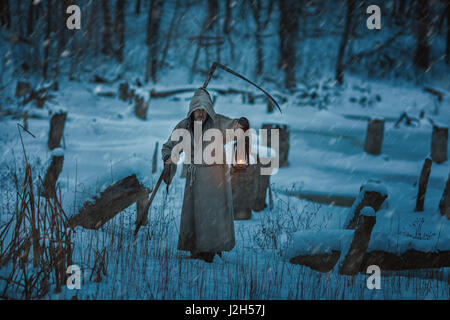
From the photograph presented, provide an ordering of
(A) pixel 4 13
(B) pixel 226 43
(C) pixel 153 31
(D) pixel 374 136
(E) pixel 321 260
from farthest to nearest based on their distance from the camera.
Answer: (B) pixel 226 43
(C) pixel 153 31
(A) pixel 4 13
(D) pixel 374 136
(E) pixel 321 260

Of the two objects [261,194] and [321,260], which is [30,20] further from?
[321,260]

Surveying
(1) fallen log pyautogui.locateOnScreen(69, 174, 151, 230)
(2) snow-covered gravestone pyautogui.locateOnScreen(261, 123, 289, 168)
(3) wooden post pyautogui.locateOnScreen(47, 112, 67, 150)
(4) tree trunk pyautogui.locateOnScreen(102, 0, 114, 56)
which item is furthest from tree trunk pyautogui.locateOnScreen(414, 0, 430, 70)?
(1) fallen log pyautogui.locateOnScreen(69, 174, 151, 230)

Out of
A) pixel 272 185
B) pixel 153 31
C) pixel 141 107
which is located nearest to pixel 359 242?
pixel 272 185

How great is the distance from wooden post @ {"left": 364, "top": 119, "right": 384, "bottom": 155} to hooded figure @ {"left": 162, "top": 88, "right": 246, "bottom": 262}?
6.53 m

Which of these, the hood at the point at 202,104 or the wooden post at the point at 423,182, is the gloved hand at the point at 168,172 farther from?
the wooden post at the point at 423,182

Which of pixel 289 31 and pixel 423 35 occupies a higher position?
pixel 423 35

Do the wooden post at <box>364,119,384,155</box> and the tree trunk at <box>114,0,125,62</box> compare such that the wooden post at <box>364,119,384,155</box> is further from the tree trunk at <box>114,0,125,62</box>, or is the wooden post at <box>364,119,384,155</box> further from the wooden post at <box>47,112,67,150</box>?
the tree trunk at <box>114,0,125,62</box>

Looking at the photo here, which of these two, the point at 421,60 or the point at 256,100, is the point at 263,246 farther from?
the point at 421,60

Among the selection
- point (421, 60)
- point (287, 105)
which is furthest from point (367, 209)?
point (421, 60)

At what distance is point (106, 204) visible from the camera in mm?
4648

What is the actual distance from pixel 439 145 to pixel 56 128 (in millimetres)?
8587

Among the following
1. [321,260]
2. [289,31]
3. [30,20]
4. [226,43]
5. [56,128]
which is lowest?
[321,260]

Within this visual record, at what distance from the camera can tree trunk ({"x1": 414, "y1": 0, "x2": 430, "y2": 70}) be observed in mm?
20066

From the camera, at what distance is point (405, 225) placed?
235 inches
